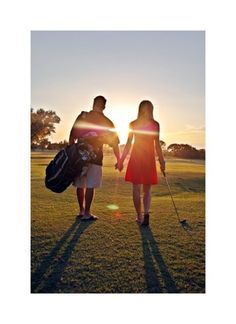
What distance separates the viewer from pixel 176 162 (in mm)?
17734

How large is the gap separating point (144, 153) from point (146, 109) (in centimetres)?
61

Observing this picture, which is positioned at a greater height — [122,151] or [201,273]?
[122,151]

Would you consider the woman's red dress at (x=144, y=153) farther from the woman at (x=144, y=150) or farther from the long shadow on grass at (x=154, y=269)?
the long shadow on grass at (x=154, y=269)

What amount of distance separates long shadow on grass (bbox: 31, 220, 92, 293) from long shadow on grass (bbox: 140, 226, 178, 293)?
0.85 metres

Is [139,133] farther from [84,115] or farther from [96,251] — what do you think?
[96,251]

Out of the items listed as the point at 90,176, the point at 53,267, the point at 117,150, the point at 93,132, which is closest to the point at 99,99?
the point at 93,132

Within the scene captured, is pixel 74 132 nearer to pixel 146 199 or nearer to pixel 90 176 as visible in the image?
pixel 90 176

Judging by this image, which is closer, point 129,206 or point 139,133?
point 139,133

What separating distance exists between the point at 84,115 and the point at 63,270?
2250 mm

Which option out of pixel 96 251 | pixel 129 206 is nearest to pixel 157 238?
pixel 96 251

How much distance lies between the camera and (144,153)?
5.14 m

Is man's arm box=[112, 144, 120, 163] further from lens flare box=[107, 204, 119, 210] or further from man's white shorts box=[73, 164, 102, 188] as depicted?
lens flare box=[107, 204, 119, 210]
